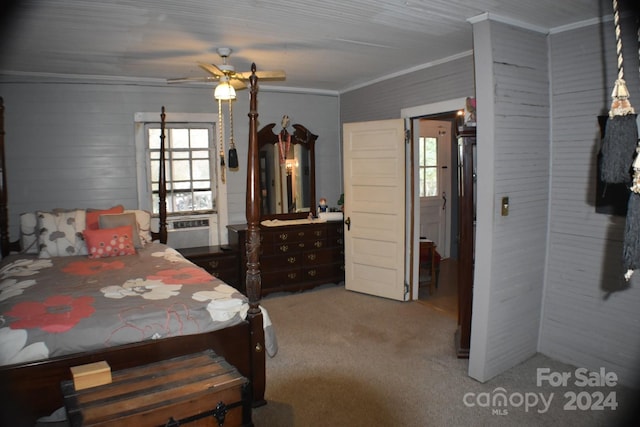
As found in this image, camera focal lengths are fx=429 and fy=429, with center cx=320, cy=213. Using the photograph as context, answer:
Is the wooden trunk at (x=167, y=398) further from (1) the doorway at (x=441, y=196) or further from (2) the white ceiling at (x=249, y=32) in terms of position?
(1) the doorway at (x=441, y=196)

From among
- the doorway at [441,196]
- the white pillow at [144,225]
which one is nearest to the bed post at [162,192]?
the white pillow at [144,225]

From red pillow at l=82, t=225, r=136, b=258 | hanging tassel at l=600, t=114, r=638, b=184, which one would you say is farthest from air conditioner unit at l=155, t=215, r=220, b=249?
hanging tassel at l=600, t=114, r=638, b=184

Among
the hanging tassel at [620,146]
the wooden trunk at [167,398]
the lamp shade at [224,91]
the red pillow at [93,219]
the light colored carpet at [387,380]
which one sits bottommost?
the light colored carpet at [387,380]

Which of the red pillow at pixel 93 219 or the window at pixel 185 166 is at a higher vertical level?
the window at pixel 185 166

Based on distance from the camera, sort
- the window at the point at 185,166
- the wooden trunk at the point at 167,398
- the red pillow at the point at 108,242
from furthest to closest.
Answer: the window at the point at 185,166 < the red pillow at the point at 108,242 < the wooden trunk at the point at 167,398

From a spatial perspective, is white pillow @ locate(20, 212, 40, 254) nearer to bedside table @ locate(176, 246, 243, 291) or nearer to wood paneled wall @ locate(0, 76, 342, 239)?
wood paneled wall @ locate(0, 76, 342, 239)

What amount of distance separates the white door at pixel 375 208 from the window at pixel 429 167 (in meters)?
1.78

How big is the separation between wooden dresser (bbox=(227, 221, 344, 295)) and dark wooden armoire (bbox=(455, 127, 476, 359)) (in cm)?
230

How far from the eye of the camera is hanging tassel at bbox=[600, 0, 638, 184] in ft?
5.38

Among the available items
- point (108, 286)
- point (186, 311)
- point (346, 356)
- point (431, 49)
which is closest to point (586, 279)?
point (346, 356)

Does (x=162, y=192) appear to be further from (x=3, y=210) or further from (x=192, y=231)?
(x=3, y=210)

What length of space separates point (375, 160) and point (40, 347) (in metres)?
3.68

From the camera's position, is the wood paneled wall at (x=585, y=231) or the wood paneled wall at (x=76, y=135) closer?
the wood paneled wall at (x=585, y=231)

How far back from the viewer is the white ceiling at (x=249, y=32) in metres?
2.80
